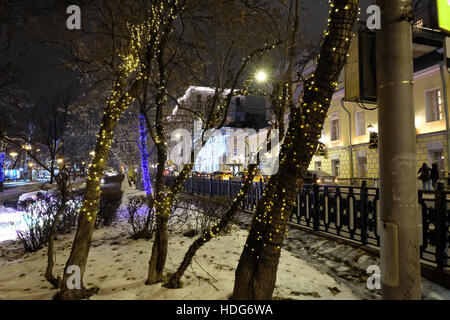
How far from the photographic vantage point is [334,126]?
27312mm

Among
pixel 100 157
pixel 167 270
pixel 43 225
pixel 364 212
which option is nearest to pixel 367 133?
pixel 364 212

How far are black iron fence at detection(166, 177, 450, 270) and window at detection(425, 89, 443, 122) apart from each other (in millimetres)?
15122

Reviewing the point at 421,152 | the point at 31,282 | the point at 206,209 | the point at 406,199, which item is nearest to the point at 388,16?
the point at 406,199

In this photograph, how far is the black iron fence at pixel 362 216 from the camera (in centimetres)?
409

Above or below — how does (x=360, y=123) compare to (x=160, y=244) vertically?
above

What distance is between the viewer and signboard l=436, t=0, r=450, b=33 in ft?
9.34

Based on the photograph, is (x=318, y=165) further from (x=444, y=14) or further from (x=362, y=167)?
(x=444, y=14)

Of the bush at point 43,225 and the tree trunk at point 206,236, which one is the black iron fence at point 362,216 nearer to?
the tree trunk at point 206,236

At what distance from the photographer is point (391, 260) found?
79.0 inches

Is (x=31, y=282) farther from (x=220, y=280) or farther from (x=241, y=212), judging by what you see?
(x=241, y=212)

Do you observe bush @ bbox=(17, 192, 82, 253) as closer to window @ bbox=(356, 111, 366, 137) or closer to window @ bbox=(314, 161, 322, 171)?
window @ bbox=(356, 111, 366, 137)

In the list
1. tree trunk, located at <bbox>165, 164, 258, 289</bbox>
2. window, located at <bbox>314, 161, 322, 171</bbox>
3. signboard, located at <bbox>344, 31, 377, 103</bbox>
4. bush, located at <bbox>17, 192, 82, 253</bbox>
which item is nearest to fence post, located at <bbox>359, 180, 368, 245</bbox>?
tree trunk, located at <bbox>165, 164, 258, 289</bbox>

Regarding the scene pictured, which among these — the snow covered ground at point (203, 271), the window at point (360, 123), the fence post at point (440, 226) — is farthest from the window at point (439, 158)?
the fence post at point (440, 226)

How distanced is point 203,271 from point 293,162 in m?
2.87
